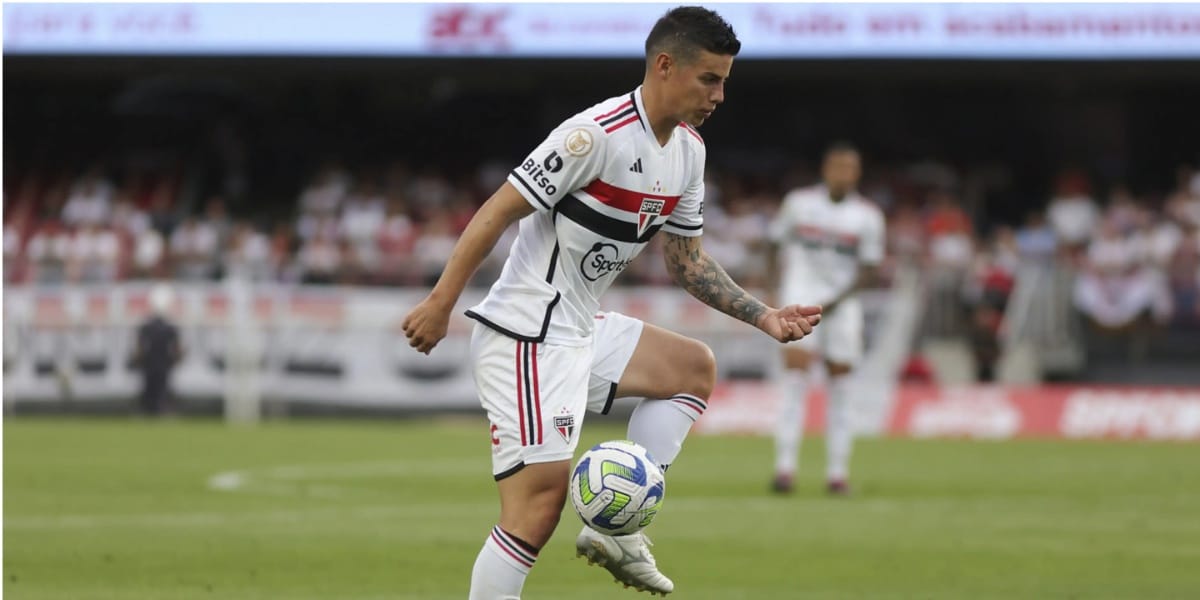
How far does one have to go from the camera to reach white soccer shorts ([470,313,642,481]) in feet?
20.4

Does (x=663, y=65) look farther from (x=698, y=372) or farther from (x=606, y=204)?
(x=698, y=372)

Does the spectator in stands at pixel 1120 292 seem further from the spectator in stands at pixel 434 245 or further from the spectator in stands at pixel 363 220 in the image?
the spectator in stands at pixel 363 220

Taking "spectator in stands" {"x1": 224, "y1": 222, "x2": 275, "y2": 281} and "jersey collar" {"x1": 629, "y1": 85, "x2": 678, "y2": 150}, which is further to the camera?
"spectator in stands" {"x1": 224, "y1": 222, "x2": 275, "y2": 281}

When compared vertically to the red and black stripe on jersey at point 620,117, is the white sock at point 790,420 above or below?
below

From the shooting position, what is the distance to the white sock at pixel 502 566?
20.1 feet

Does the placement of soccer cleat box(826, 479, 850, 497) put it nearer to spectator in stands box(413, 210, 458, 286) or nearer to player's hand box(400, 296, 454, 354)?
player's hand box(400, 296, 454, 354)

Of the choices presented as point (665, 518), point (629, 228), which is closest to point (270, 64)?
point (665, 518)

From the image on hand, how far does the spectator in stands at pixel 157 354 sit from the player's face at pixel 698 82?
60.6 ft

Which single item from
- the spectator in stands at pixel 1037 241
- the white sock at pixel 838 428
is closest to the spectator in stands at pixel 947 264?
the spectator in stands at pixel 1037 241

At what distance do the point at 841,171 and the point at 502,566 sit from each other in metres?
8.09

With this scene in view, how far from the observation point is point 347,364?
24.0 meters

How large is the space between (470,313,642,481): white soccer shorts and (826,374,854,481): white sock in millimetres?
7053

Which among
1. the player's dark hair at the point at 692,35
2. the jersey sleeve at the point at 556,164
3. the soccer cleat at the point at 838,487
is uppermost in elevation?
the player's dark hair at the point at 692,35

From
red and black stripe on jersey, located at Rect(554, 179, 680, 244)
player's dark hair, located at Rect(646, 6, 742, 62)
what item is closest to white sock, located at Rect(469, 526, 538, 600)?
red and black stripe on jersey, located at Rect(554, 179, 680, 244)
